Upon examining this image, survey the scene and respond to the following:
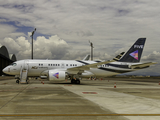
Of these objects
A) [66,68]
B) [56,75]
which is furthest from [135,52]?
[56,75]

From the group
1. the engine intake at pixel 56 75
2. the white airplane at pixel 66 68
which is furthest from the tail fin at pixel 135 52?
the engine intake at pixel 56 75

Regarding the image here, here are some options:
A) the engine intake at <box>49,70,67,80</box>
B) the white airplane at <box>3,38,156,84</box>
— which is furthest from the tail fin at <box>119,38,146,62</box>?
the engine intake at <box>49,70,67,80</box>

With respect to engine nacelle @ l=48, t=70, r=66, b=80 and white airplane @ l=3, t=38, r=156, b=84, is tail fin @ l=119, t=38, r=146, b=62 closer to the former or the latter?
white airplane @ l=3, t=38, r=156, b=84

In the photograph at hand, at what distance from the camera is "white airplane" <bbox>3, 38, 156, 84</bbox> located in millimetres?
24884

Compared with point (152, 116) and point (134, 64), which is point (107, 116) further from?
point (134, 64)

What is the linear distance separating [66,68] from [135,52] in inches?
495

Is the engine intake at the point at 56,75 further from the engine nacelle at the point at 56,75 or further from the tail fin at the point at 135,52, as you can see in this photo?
the tail fin at the point at 135,52

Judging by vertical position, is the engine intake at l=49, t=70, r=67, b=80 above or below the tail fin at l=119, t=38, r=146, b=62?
below

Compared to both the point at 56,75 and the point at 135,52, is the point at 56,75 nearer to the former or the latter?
the point at 56,75

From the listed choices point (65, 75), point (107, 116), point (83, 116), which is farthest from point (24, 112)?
point (65, 75)

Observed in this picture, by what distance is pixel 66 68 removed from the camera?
2731 cm

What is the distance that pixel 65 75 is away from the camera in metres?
24.7

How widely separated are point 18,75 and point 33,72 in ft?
9.18

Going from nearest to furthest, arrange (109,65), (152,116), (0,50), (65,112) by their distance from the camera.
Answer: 1. (152,116)
2. (65,112)
3. (109,65)
4. (0,50)
